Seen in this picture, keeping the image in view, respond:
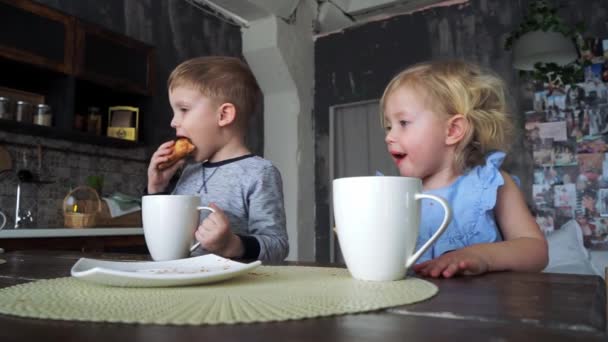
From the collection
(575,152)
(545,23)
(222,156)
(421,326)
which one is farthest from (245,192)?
(575,152)

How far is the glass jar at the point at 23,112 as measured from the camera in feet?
7.87

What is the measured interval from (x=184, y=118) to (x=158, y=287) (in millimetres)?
908

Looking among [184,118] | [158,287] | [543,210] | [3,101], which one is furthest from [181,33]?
[158,287]

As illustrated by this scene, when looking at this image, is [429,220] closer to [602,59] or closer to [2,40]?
[2,40]

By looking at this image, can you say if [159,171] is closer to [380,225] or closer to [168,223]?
[168,223]

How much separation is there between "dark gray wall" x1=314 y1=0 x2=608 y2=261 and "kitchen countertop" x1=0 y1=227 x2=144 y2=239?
2340 mm

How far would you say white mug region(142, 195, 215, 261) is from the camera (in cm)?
74

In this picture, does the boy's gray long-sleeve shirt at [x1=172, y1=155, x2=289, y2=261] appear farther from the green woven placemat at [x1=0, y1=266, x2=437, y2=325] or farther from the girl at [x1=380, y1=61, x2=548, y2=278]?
the green woven placemat at [x1=0, y1=266, x2=437, y2=325]

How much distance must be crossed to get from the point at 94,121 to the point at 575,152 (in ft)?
10.6

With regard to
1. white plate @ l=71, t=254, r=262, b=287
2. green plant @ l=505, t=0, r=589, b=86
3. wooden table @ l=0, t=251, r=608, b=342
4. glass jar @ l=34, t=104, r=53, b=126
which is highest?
green plant @ l=505, t=0, r=589, b=86

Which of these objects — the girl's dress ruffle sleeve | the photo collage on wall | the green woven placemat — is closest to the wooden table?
the green woven placemat

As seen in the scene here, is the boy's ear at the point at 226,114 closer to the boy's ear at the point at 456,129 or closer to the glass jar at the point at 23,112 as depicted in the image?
the boy's ear at the point at 456,129

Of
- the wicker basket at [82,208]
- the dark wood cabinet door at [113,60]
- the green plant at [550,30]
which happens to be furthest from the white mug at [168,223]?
the green plant at [550,30]

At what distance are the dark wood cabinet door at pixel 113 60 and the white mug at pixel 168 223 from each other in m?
2.14
